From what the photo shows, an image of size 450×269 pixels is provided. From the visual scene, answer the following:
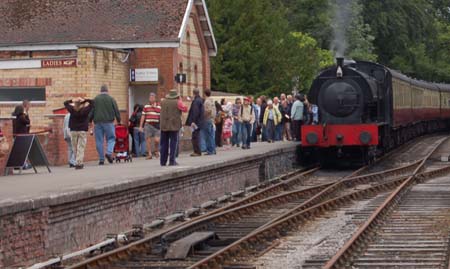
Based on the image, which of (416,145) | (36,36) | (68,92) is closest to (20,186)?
(68,92)

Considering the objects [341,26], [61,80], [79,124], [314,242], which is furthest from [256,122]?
[314,242]

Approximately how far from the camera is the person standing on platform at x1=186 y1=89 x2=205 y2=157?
78.5 ft

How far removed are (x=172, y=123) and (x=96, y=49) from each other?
1090cm

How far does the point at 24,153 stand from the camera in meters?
18.2

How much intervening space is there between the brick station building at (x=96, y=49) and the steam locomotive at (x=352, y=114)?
261 inches

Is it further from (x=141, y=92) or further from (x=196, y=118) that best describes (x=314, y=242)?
(x=141, y=92)

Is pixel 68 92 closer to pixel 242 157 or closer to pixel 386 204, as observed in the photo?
pixel 242 157

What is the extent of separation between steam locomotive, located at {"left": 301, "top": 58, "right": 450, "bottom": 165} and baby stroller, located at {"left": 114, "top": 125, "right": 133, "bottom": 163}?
19.8 feet

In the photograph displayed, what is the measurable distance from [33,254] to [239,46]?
3735 cm

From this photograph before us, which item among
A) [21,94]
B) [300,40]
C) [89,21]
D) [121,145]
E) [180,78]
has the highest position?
[300,40]

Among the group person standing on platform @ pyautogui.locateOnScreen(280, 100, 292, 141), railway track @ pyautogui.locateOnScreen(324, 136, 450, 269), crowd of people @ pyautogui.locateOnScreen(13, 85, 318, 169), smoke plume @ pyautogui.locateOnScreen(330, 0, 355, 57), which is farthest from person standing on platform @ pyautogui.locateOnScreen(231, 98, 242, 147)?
railway track @ pyautogui.locateOnScreen(324, 136, 450, 269)

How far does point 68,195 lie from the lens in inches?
493

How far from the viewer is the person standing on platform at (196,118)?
2392cm

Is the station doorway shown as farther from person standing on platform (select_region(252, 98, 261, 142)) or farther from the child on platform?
the child on platform
